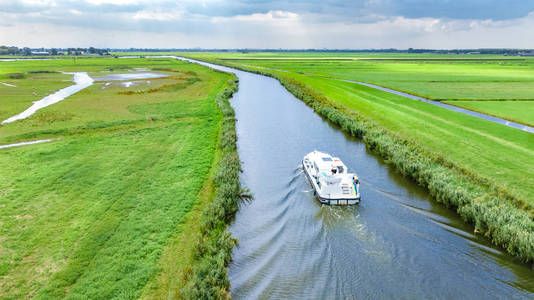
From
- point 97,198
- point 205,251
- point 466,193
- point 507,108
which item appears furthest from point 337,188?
point 507,108

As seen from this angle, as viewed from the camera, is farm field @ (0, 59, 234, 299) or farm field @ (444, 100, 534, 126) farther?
farm field @ (444, 100, 534, 126)

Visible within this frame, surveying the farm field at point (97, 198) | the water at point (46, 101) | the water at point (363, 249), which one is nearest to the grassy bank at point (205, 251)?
the farm field at point (97, 198)

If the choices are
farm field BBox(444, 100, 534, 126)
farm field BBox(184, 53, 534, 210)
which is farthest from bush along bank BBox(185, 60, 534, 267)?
farm field BBox(444, 100, 534, 126)

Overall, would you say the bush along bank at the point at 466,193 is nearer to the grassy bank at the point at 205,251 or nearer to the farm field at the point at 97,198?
the grassy bank at the point at 205,251

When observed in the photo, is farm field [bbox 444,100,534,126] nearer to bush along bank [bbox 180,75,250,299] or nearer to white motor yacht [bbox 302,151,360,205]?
white motor yacht [bbox 302,151,360,205]

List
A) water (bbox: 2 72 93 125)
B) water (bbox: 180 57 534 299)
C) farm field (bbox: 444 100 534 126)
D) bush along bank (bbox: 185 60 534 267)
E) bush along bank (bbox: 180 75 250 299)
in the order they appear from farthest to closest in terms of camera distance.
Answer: water (bbox: 2 72 93 125) → farm field (bbox: 444 100 534 126) → bush along bank (bbox: 185 60 534 267) → water (bbox: 180 57 534 299) → bush along bank (bbox: 180 75 250 299)

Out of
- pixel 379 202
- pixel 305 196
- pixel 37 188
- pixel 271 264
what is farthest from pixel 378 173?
pixel 37 188

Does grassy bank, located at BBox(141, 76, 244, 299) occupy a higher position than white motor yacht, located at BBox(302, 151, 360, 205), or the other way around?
white motor yacht, located at BBox(302, 151, 360, 205)
